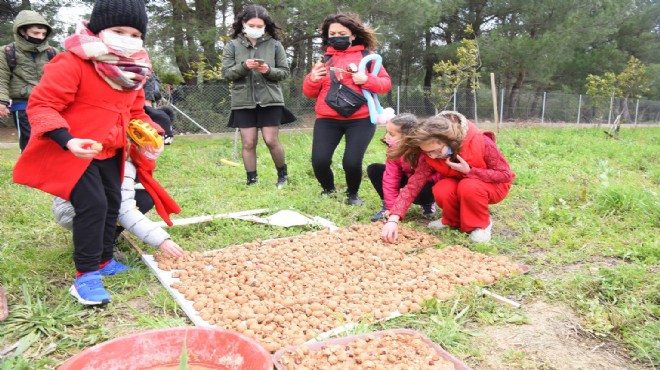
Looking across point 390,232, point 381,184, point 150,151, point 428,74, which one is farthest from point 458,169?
point 428,74

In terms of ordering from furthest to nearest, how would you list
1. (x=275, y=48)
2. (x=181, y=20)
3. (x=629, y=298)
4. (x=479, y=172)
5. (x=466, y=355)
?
(x=181, y=20), (x=275, y=48), (x=479, y=172), (x=629, y=298), (x=466, y=355)

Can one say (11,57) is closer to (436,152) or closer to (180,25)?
(436,152)

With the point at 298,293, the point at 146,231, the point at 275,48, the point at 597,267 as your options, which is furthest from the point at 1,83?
the point at 597,267

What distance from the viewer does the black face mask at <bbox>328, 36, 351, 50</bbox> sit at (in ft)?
14.1

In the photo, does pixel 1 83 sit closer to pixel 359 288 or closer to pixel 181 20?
pixel 359 288

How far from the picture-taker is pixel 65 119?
236 cm

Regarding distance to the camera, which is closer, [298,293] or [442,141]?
[298,293]

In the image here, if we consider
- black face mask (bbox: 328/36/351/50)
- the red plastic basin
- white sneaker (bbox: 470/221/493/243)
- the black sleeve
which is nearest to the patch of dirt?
the red plastic basin

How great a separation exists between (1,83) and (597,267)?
514cm

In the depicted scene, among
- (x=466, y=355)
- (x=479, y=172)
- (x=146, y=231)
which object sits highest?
(x=479, y=172)

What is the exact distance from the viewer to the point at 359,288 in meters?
2.60

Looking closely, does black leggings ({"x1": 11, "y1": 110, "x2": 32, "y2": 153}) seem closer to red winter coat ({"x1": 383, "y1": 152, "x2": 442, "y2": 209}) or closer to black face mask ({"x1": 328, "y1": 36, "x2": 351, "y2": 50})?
black face mask ({"x1": 328, "y1": 36, "x2": 351, "y2": 50})

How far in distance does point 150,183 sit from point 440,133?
173 cm

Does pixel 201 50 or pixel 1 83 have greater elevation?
pixel 201 50
